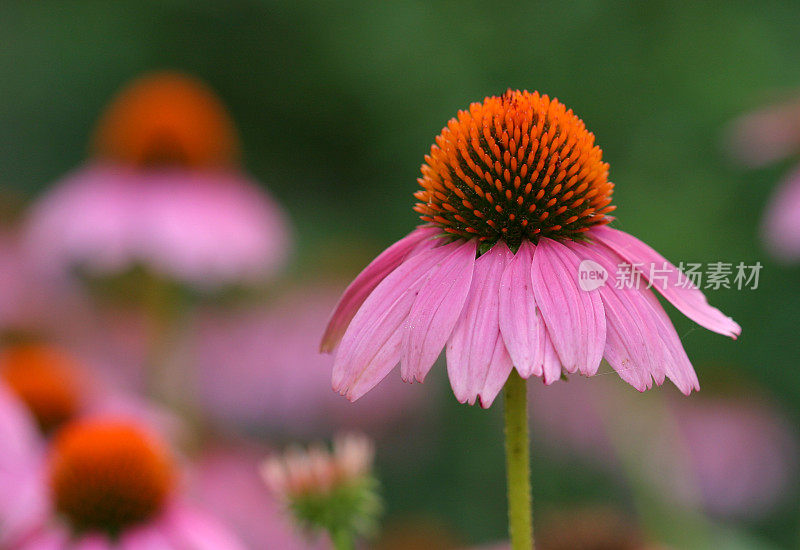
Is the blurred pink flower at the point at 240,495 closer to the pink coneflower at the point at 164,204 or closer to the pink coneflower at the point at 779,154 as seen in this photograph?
the pink coneflower at the point at 164,204

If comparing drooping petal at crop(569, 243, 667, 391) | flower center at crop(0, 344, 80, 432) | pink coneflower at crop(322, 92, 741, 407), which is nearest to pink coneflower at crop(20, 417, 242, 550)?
flower center at crop(0, 344, 80, 432)

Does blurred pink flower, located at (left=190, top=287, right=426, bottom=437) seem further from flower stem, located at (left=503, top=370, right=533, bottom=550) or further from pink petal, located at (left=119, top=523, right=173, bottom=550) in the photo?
flower stem, located at (left=503, top=370, right=533, bottom=550)

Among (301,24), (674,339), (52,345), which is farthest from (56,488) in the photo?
(301,24)

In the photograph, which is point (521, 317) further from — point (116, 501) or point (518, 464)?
point (116, 501)

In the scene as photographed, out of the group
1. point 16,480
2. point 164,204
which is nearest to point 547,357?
point 16,480

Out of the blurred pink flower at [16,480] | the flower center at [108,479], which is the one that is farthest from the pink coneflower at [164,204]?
the flower center at [108,479]

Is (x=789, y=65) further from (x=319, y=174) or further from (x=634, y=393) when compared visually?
(x=319, y=174)
